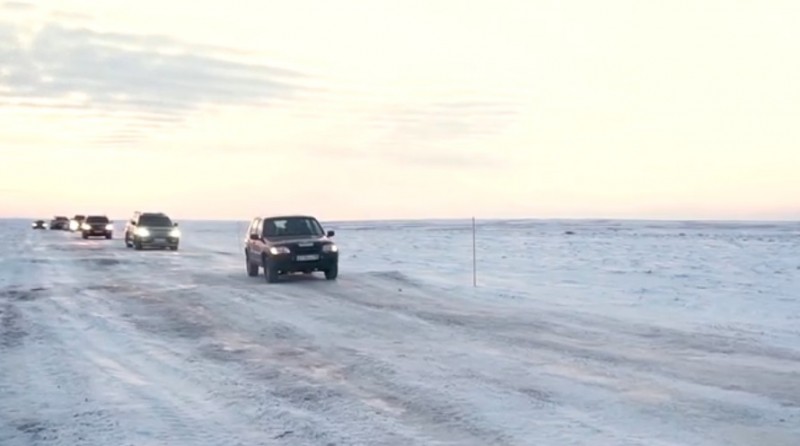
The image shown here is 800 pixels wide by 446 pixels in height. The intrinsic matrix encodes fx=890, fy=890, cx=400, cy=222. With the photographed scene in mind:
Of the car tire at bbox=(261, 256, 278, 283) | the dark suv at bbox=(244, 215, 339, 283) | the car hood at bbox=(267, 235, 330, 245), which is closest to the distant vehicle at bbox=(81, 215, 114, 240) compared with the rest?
the dark suv at bbox=(244, 215, 339, 283)

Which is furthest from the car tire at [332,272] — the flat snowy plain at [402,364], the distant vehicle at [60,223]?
the distant vehicle at [60,223]

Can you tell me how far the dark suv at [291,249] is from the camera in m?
22.7

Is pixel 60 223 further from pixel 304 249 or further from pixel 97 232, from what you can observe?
pixel 304 249

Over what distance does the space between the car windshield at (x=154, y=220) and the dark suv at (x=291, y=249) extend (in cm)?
2121

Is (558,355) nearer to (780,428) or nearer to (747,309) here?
(780,428)

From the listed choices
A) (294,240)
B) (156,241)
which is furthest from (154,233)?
(294,240)

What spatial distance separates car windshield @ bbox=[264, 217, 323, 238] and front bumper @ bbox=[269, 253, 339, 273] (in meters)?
1.27

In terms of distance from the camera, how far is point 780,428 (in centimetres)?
680

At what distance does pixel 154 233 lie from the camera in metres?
43.4

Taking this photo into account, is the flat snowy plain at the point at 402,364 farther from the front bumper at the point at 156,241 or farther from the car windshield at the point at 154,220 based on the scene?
the car windshield at the point at 154,220

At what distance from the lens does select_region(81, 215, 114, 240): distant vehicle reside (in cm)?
6119

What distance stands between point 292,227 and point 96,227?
4109cm

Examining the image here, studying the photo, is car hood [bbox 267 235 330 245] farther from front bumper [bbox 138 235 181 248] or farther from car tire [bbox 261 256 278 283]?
front bumper [bbox 138 235 181 248]

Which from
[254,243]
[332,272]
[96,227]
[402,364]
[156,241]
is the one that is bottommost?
[402,364]
